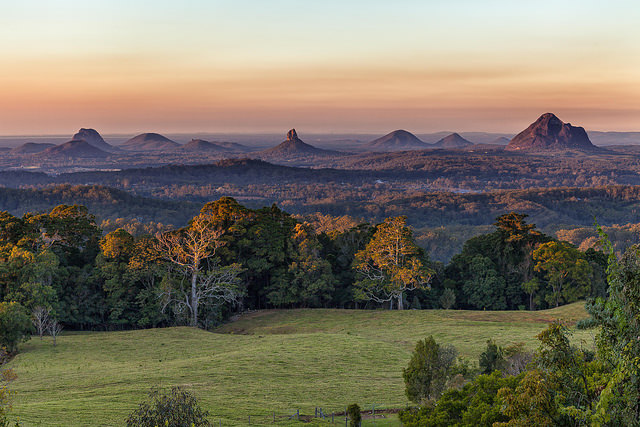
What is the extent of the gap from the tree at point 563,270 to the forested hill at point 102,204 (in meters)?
133

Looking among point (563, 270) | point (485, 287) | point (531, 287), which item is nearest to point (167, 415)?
point (485, 287)

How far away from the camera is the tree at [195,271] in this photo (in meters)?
48.8

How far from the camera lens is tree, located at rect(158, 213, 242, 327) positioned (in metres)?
48.8

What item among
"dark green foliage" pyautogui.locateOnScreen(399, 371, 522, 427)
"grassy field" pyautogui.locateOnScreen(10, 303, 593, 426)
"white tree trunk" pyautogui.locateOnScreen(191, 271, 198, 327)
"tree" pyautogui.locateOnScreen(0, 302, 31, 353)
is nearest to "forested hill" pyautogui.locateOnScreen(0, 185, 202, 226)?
"white tree trunk" pyautogui.locateOnScreen(191, 271, 198, 327)

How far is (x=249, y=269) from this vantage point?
5634 cm

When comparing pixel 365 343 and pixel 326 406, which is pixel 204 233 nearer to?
pixel 365 343

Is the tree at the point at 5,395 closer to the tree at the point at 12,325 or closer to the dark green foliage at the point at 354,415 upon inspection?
the dark green foliage at the point at 354,415

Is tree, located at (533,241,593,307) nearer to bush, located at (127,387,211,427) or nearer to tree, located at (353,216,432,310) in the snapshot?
tree, located at (353,216,432,310)

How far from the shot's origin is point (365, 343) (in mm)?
37594

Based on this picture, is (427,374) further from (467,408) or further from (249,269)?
(249,269)

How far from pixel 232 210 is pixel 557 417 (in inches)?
1886

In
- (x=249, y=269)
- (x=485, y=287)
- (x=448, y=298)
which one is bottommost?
(x=448, y=298)

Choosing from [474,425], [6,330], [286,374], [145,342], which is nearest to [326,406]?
[286,374]

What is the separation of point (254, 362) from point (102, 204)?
556 feet
